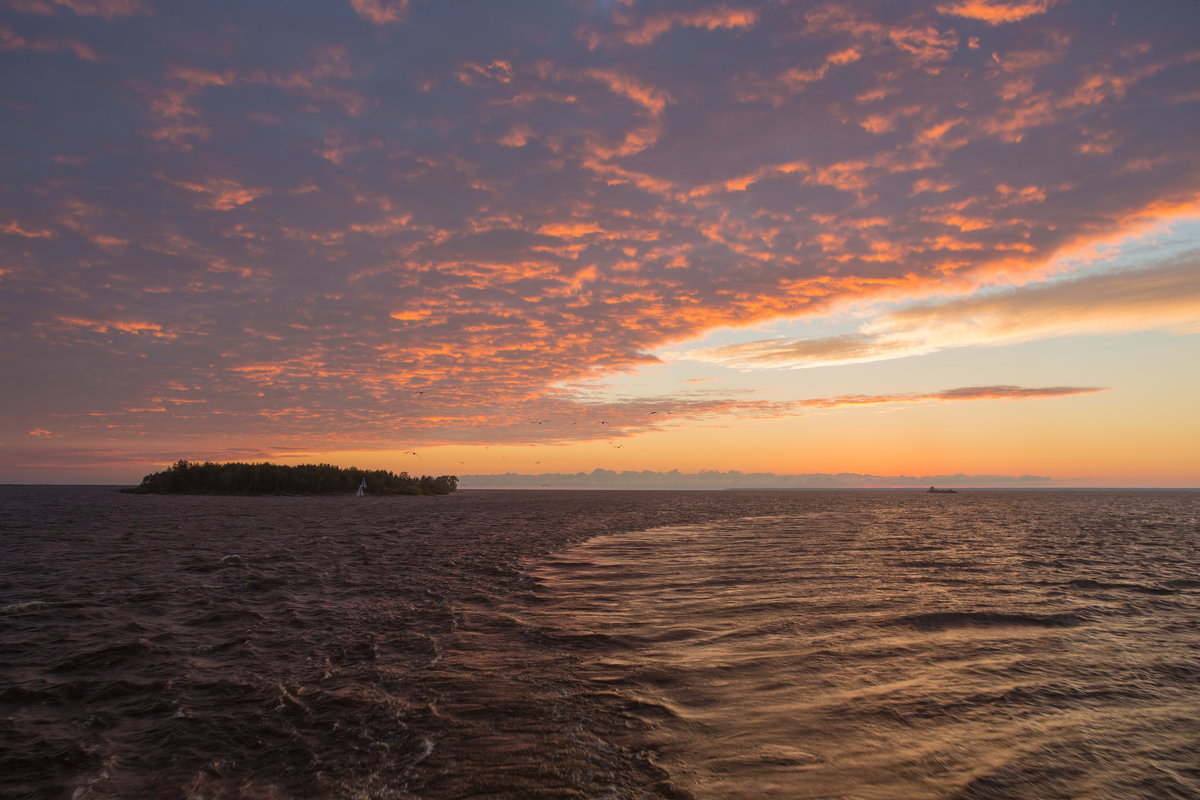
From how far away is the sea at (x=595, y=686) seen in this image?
9.44 metres

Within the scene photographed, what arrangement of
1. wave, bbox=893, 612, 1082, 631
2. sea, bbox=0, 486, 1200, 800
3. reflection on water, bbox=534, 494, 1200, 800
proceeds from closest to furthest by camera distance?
sea, bbox=0, 486, 1200, 800
reflection on water, bbox=534, 494, 1200, 800
wave, bbox=893, 612, 1082, 631

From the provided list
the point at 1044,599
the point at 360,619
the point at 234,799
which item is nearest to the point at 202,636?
the point at 360,619

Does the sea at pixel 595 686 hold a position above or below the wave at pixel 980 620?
above

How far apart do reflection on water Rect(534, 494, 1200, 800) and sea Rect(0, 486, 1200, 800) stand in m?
0.08

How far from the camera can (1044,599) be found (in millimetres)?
24516

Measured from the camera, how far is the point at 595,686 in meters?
13.4

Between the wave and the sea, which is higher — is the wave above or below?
below

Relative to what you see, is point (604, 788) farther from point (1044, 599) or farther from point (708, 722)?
point (1044, 599)

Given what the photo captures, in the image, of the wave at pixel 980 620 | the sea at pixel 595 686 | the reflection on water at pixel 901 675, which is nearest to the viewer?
the sea at pixel 595 686

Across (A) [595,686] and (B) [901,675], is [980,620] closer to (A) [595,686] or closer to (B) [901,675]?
(B) [901,675]

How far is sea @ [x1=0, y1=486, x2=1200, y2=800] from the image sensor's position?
944 centimetres

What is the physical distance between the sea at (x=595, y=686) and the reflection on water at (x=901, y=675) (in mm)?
78

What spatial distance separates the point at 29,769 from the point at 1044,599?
102 feet

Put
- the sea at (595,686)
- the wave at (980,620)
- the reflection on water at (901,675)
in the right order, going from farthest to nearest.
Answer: the wave at (980,620) → the reflection on water at (901,675) → the sea at (595,686)
